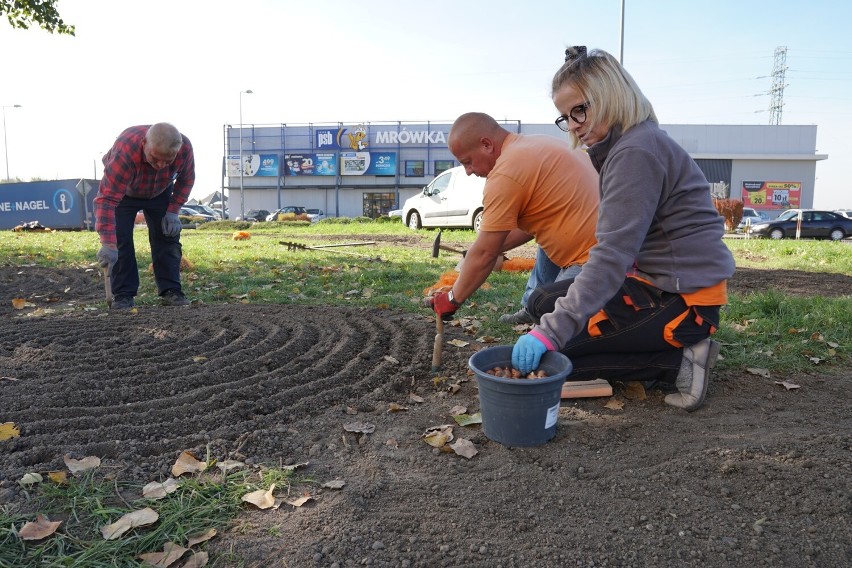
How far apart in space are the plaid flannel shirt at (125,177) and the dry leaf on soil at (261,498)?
13.2 ft

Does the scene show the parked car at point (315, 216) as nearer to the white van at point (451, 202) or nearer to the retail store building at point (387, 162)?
the retail store building at point (387, 162)

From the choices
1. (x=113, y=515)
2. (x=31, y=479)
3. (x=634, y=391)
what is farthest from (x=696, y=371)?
(x=31, y=479)

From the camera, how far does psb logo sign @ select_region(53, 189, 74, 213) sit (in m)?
22.1

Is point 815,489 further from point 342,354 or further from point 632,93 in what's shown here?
point 342,354

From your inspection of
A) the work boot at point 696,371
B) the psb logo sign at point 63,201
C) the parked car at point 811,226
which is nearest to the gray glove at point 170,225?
the work boot at point 696,371

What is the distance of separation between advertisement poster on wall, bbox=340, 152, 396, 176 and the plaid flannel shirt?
140 feet

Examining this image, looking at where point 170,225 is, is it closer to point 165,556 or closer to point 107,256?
point 107,256

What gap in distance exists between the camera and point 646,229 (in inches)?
95.3

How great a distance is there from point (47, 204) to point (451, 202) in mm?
15895

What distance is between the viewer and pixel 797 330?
4172 mm

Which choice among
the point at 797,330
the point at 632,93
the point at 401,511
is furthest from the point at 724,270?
the point at 797,330

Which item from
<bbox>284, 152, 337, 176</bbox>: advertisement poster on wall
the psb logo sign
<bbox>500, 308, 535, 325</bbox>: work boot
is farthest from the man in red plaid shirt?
<bbox>284, 152, 337, 176</bbox>: advertisement poster on wall

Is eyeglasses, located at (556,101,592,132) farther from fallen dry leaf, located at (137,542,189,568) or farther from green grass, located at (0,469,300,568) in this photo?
fallen dry leaf, located at (137,542,189,568)

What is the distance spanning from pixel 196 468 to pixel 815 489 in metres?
2.23
